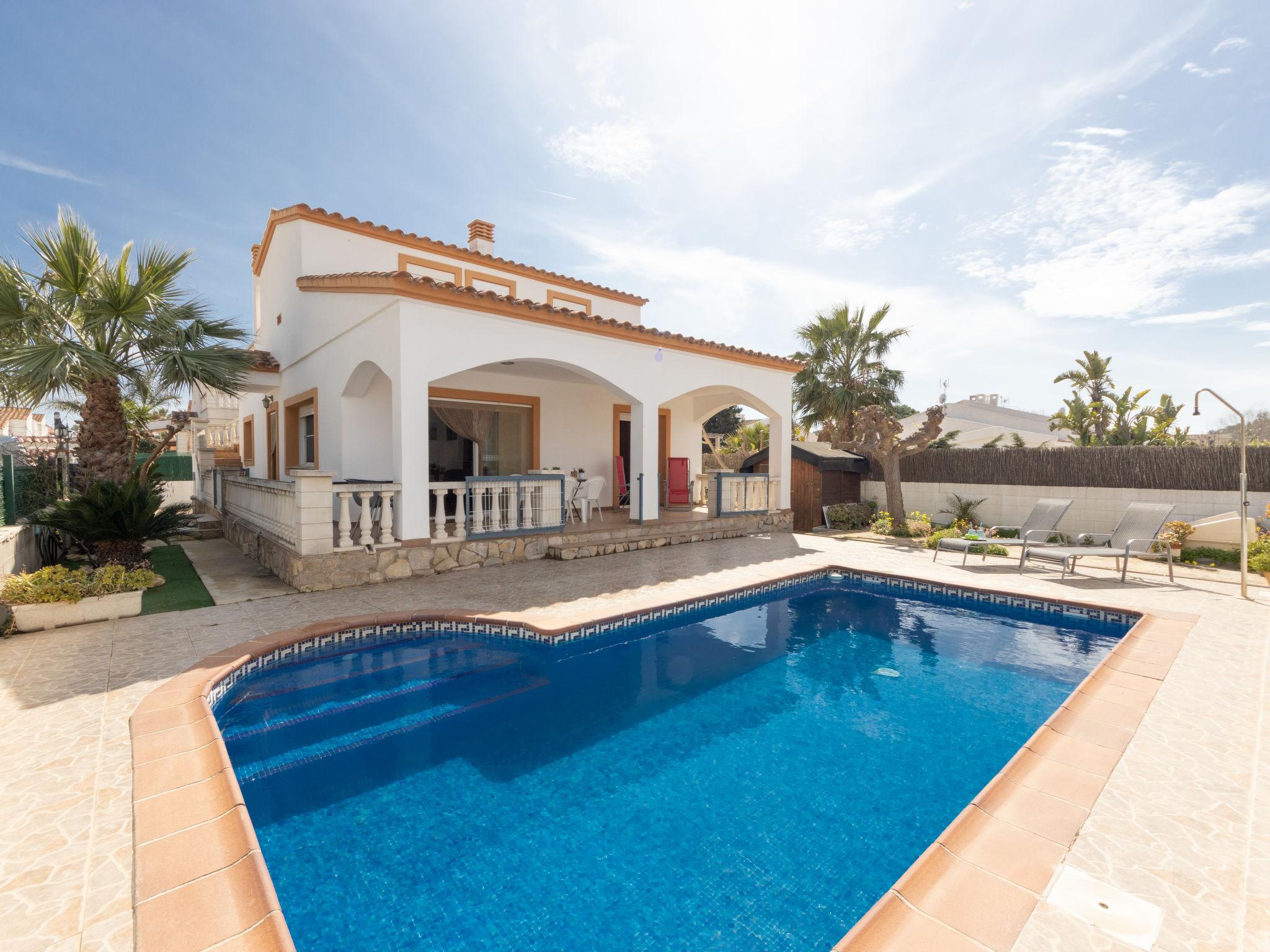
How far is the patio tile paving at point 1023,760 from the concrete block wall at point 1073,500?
5397 mm

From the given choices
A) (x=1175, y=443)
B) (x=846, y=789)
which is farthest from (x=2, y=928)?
(x=1175, y=443)

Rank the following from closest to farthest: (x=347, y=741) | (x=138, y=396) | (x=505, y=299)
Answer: (x=347, y=741), (x=505, y=299), (x=138, y=396)

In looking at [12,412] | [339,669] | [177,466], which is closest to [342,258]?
[12,412]

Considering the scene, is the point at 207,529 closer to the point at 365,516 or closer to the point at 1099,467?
the point at 365,516

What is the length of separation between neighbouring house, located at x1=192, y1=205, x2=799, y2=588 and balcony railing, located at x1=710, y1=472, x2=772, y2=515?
0.22m

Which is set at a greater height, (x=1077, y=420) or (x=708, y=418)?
(x=1077, y=420)

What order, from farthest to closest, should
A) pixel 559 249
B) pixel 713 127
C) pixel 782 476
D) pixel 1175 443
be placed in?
1. pixel 1175 443
2. pixel 559 249
3. pixel 782 476
4. pixel 713 127

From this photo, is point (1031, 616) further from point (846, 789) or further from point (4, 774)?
point (4, 774)

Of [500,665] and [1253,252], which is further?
[1253,252]

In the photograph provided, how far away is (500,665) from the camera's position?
5980 millimetres

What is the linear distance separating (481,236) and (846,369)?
13862mm

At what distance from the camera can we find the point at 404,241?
13.1 meters

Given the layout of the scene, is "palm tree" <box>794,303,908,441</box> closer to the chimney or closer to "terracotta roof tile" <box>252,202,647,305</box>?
"terracotta roof tile" <box>252,202,647,305</box>

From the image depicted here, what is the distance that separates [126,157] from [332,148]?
17.9 feet
